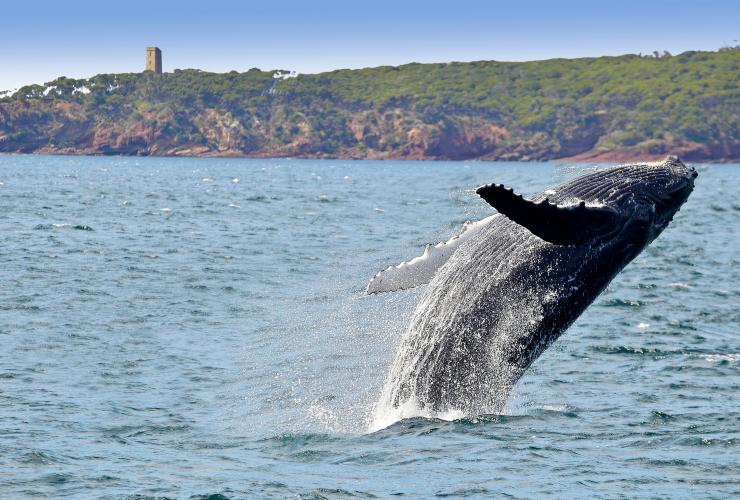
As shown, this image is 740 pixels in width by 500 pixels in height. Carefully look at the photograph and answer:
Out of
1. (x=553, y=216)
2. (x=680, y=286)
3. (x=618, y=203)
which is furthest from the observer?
(x=680, y=286)

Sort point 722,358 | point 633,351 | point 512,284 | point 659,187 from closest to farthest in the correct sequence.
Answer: point 512,284
point 659,187
point 722,358
point 633,351

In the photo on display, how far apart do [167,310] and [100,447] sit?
32.1ft

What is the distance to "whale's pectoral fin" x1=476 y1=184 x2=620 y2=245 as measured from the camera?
8766 mm

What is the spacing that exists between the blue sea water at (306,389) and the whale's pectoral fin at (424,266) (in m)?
1.41

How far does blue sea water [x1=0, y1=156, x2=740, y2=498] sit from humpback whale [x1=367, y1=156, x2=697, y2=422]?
68cm

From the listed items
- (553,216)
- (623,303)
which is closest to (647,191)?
(553,216)

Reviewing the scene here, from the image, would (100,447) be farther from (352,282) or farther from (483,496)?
(352,282)

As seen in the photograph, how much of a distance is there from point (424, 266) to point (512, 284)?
1.10m

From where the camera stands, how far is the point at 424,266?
1120 cm

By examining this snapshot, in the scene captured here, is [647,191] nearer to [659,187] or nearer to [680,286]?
[659,187]

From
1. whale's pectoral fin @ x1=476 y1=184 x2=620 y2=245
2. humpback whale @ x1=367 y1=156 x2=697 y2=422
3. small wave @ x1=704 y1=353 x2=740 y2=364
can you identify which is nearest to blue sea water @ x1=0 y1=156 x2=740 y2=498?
small wave @ x1=704 y1=353 x2=740 y2=364

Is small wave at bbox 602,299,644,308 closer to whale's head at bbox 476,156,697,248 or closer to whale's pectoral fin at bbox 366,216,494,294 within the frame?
whale's head at bbox 476,156,697,248

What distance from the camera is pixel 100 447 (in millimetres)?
11180

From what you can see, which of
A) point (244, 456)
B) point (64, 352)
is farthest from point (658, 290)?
point (244, 456)
